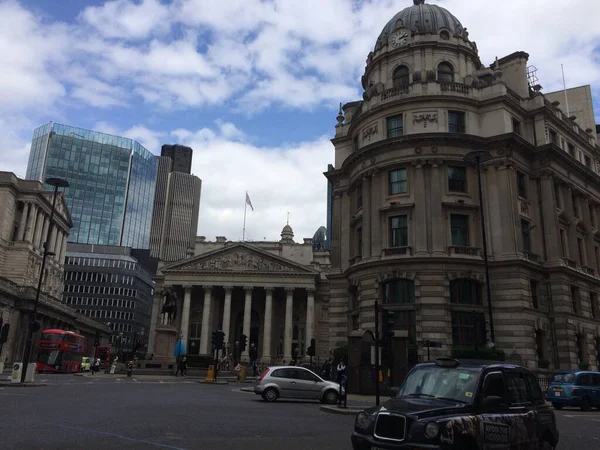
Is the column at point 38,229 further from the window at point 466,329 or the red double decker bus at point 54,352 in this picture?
the window at point 466,329

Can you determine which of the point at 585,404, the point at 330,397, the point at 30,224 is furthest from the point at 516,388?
the point at 30,224

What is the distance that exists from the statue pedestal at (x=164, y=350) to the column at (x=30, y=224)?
1606 inches

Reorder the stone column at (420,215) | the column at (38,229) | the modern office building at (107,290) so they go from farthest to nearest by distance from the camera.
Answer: the modern office building at (107,290) → the column at (38,229) → the stone column at (420,215)

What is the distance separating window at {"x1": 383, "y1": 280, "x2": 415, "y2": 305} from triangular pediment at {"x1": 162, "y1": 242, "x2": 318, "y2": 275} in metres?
46.6

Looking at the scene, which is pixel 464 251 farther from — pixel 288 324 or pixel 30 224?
pixel 30 224

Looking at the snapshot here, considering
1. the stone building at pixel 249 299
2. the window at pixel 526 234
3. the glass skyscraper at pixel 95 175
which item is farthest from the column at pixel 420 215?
the glass skyscraper at pixel 95 175

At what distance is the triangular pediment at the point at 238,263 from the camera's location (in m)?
82.7

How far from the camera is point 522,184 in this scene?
3944 cm

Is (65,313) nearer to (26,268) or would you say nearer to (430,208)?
(26,268)

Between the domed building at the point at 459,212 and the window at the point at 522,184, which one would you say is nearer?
the domed building at the point at 459,212

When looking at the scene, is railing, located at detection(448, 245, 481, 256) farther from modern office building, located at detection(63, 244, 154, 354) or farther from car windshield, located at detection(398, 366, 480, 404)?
modern office building, located at detection(63, 244, 154, 354)

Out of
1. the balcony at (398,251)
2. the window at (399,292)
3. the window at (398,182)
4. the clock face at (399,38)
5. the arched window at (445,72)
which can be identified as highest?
the clock face at (399,38)

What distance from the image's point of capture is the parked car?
75.4ft

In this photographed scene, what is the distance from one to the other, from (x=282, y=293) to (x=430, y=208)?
5345 centimetres
